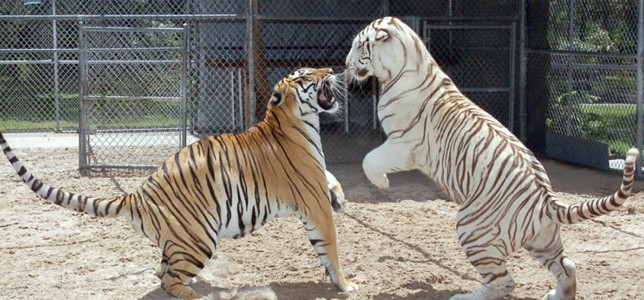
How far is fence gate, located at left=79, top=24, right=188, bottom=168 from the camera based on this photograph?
10.4 meters

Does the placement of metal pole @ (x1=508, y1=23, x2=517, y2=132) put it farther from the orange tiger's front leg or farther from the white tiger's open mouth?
the orange tiger's front leg

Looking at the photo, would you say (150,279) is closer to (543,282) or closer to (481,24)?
(543,282)

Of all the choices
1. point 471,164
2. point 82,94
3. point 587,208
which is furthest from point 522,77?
point 587,208

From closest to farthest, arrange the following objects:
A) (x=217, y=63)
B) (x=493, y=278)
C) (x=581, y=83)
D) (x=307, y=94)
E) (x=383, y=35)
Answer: (x=493, y=278), (x=383, y=35), (x=307, y=94), (x=581, y=83), (x=217, y=63)

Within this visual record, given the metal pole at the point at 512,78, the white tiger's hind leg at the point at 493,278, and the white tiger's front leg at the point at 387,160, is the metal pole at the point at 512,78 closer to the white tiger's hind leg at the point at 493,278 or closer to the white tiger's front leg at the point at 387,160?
the white tiger's front leg at the point at 387,160

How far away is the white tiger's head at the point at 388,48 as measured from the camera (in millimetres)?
5539

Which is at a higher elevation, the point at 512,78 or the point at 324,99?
the point at 324,99

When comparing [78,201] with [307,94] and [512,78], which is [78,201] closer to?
[307,94]

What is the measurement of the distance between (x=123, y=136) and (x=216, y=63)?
1.93m

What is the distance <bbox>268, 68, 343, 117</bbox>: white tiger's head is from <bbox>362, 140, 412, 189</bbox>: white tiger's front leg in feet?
1.53

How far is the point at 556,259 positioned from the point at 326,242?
4.51ft

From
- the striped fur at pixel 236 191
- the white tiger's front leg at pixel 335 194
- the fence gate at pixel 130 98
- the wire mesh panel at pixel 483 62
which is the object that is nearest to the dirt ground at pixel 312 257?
the striped fur at pixel 236 191

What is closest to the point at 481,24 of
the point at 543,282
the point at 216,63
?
the point at 216,63

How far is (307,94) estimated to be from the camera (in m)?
5.71
